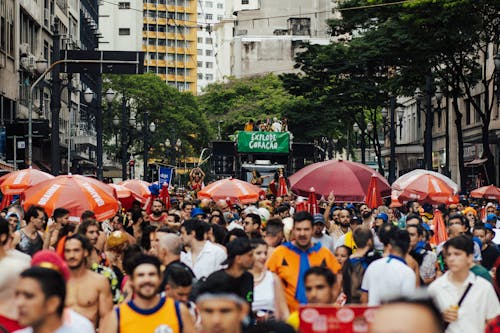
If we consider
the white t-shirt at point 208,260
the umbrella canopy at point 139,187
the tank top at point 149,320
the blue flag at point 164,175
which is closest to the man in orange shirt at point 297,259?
the white t-shirt at point 208,260

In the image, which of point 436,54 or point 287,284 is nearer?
point 287,284

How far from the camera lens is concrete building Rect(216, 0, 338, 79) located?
385 feet

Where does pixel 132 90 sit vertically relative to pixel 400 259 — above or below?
above

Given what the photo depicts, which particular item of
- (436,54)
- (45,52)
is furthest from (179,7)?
(436,54)

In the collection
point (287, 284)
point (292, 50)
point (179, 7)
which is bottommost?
point (287, 284)

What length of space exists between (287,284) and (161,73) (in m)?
154

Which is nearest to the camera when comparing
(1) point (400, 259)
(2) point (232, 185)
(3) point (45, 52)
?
(1) point (400, 259)

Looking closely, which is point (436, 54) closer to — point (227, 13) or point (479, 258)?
point (479, 258)

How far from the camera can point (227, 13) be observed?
164500 mm

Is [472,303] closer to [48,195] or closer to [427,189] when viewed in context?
[48,195]

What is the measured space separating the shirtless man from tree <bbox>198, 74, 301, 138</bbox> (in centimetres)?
7849

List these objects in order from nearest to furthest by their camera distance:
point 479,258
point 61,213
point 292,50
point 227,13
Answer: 1. point 479,258
2. point 61,213
3. point 292,50
4. point 227,13

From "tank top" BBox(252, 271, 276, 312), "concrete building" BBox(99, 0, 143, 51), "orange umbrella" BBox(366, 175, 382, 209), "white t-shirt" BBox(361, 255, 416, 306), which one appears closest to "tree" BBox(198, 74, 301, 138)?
"concrete building" BBox(99, 0, 143, 51)

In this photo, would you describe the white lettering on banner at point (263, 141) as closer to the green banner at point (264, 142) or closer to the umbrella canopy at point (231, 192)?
the green banner at point (264, 142)
